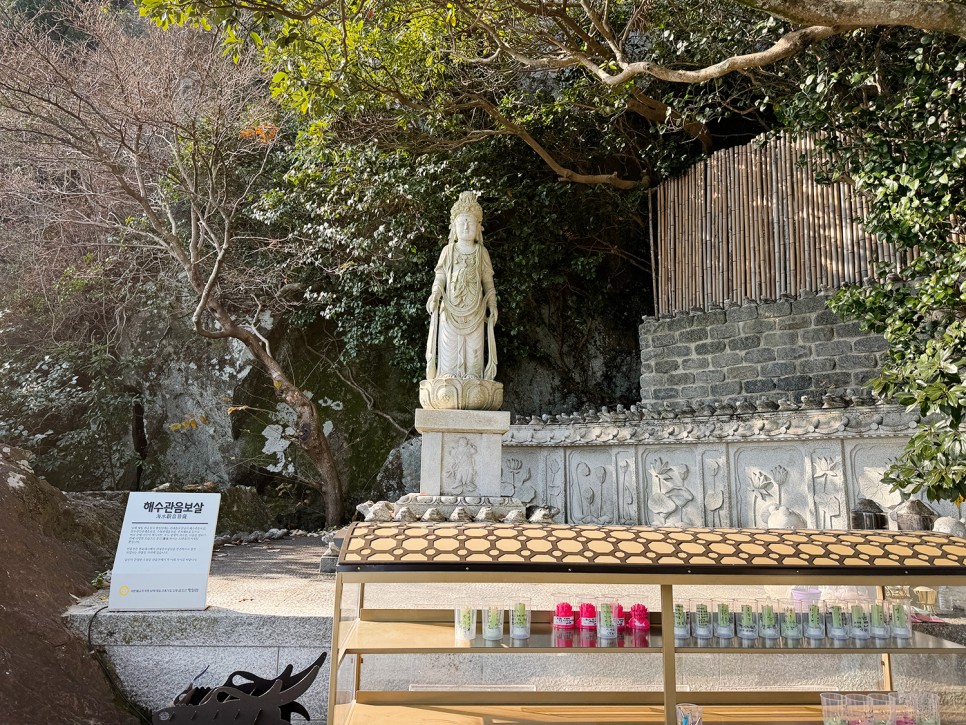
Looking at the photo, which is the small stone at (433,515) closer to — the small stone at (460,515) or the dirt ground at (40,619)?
the small stone at (460,515)

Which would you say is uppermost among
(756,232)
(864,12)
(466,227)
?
(756,232)

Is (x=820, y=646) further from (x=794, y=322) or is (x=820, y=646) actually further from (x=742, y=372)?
(x=742, y=372)

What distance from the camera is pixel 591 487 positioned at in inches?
345

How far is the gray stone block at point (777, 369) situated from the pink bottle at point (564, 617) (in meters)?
6.22

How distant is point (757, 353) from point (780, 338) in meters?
0.33

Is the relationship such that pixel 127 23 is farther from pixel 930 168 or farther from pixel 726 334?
pixel 930 168

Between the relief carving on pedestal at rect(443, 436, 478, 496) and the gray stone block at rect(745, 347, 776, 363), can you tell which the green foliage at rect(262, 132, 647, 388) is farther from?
the relief carving on pedestal at rect(443, 436, 478, 496)

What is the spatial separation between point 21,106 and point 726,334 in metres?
8.82

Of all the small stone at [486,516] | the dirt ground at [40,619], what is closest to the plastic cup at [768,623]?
the small stone at [486,516]

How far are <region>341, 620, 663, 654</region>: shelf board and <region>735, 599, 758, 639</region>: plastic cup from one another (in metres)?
0.33

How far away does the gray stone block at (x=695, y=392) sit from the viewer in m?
8.99

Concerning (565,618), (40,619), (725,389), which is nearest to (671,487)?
(725,389)

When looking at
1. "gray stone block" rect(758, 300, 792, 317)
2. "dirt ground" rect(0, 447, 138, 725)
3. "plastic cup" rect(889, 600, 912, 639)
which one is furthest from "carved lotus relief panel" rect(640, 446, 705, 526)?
"dirt ground" rect(0, 447, 138, 725)

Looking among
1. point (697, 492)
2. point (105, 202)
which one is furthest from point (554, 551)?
point (105, 202)
